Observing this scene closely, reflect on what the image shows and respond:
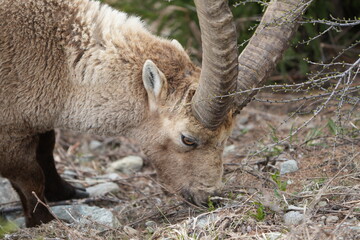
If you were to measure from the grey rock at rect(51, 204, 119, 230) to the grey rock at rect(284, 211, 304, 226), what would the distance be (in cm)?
174

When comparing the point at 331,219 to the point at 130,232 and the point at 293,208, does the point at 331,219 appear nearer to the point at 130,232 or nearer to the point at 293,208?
the point at 293,208

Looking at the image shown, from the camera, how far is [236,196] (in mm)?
5707

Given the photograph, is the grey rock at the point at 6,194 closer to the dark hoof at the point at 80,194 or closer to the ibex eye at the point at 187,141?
the dark hoof at the point at 80,194

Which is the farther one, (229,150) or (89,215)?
(229,150)

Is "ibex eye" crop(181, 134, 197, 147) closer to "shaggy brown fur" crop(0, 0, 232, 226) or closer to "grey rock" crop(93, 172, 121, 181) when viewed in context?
"shaggy brown fur" crop(0, 0, 232, 226)

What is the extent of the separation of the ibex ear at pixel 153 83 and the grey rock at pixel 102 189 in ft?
6.73

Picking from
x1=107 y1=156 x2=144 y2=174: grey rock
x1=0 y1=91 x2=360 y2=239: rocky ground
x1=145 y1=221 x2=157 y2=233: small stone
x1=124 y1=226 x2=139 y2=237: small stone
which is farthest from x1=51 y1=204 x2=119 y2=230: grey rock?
x1=107 y1=156 x2=144 y2=174: grey rock

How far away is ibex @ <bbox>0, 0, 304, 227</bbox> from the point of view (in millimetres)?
5531

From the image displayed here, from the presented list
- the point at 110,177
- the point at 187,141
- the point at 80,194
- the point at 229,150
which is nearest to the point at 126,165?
the point at 110,177

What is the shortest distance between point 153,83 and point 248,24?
5.40 meters

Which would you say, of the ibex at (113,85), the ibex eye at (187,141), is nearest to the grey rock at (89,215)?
the ibex at (113,85)

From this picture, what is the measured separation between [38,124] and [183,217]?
72.0 inches

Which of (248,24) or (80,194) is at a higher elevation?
(248,24)

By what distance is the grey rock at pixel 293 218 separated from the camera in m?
4.56
